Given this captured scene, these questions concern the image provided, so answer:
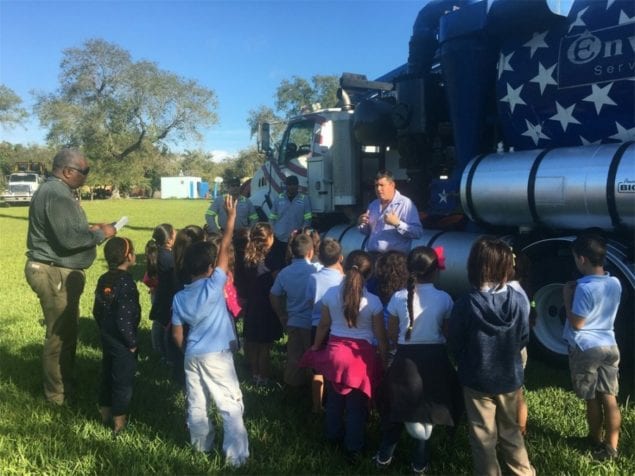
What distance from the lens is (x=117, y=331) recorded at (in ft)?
12.5

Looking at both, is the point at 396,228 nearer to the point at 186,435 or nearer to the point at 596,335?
the point at 596,335

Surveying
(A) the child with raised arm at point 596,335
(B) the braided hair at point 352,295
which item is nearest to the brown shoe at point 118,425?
(B) the braided hair at point 352,295

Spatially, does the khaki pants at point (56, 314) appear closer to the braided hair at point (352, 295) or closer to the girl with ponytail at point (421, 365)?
the braided hair at point (352, 295)

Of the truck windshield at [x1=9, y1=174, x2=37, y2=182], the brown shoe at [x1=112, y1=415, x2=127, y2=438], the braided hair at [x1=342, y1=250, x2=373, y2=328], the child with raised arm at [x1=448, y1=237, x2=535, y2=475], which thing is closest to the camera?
the child with raised arm at [x1=448, y1=237, x2=535, y2=475]

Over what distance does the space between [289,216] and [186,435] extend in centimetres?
425

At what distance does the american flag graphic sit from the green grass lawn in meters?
2.15

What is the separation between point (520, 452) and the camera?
2979 millimetres

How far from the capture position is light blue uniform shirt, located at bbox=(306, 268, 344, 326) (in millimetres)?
3953

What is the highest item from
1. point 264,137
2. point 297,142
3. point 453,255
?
point 264,137

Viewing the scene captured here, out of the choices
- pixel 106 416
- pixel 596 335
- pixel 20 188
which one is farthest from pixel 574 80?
pixel 20 188

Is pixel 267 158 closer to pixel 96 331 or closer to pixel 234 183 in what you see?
pixel 234 183

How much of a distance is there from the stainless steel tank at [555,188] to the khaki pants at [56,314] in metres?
3.69

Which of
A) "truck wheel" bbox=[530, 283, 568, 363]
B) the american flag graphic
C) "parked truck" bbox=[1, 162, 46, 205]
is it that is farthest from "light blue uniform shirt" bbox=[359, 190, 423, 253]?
"parked truck" bbox=[1, 162, 46, 205]

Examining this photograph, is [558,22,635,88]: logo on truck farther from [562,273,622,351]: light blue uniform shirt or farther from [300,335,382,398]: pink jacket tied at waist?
[300,335,382,398]: pink jacket tied at waist
